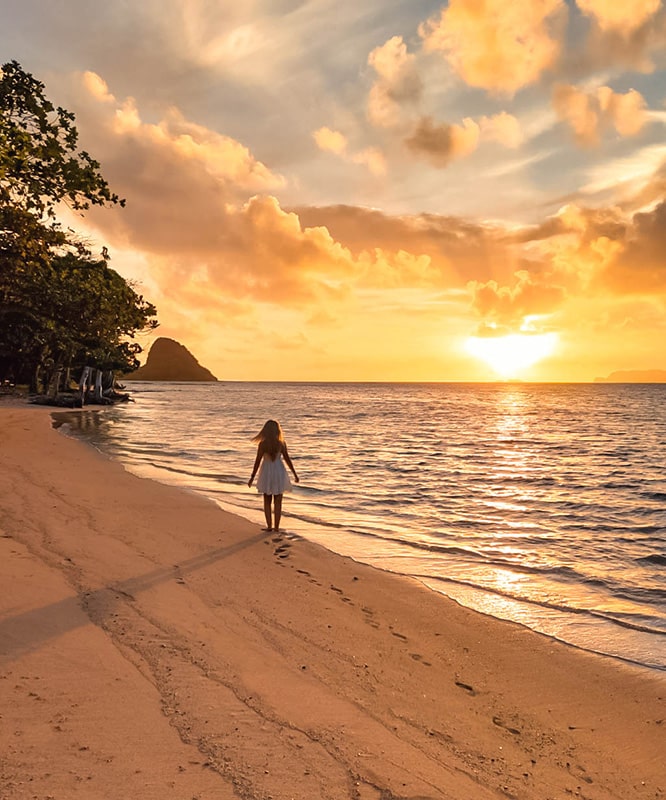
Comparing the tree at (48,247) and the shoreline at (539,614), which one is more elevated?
the tree at (48,247)

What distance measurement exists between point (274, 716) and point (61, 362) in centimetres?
6277

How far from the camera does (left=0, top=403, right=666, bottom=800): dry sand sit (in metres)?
4.01

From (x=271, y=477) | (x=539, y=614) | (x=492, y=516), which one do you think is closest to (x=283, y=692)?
(x=539, y=614)

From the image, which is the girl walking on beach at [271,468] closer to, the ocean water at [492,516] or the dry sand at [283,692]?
the ocean water at [492,516]

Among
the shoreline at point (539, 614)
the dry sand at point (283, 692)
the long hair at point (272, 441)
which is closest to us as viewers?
the dry sand at point (283, 692)

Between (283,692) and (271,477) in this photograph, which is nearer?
(283,692)

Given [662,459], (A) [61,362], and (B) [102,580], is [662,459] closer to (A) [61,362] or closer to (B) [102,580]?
(B) [102,580]

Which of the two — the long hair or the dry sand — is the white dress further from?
the dry sand

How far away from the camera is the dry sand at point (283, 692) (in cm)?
401

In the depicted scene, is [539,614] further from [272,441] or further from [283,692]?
[272,441]

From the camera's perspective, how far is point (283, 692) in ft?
17.1

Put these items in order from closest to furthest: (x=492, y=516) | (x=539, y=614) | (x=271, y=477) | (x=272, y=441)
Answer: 1. (x=539, y=614)
2. (x=272, y=441)
3. (x=271, y=477)
4. (x=492, y=516)

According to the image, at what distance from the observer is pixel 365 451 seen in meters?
32.4

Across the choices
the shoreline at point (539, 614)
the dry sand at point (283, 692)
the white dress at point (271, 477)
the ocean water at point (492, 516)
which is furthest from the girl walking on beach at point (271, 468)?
the dry sand at point (283, 692)
